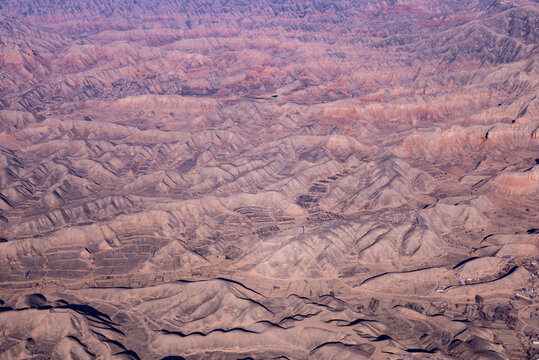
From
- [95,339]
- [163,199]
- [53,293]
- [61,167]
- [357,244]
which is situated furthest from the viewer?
[61,167]

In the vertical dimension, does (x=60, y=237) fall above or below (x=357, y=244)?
above

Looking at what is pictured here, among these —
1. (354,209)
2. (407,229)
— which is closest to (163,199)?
(354,209)

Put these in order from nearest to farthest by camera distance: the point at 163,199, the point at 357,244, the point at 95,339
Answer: the point at 95,339, the point at 357,244, the point at 163,199

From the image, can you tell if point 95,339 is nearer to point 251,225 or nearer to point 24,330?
point 24,330

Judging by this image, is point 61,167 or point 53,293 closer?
point 53,293

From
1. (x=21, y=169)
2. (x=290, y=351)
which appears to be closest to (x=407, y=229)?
(x=290, y=351)

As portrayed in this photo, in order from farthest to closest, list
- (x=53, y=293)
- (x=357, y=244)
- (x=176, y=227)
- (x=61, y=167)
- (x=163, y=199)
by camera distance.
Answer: (x=61, y=167) < (x=163, y=199) < (x=176, y=227) < (x=357, y=244) < (x=53, y=293)

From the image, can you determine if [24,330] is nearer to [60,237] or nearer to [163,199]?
[60,237]

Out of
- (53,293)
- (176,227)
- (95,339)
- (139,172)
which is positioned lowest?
(95,339)

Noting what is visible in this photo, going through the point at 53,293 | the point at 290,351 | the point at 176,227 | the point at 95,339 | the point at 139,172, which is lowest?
the point at 290,351
